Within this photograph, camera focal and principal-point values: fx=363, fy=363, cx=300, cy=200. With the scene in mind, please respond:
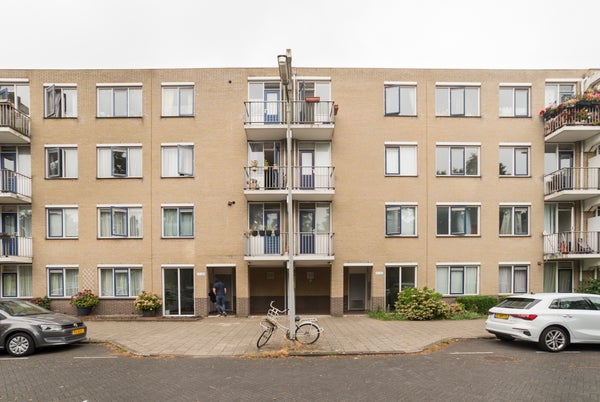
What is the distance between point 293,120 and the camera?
1571 centimetres

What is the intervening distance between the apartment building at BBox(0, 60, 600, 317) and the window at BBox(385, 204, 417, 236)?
0.06 m

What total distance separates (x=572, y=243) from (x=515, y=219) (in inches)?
99.3

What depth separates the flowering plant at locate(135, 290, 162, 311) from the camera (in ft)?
50.6

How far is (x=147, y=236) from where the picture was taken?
16.3 metres

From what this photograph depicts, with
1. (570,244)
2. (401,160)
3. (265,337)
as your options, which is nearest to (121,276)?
(265,337)

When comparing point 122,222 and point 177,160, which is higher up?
point 177,160

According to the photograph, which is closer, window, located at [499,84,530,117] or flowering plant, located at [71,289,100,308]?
flowering plant, located at [71,289,100,308]

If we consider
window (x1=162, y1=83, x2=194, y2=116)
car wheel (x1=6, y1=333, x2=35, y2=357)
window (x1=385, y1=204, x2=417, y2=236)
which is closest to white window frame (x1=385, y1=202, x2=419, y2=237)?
window (x1=385, y1=204, x2=417, y2=236)

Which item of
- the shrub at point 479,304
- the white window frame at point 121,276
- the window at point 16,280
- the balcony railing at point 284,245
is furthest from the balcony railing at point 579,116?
the window at point 16,280

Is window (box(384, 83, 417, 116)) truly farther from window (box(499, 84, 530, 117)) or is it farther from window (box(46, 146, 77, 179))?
window (box(46, 146, 77, 179))

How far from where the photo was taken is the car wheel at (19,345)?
31.6ft

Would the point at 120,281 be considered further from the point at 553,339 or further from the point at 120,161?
the point at 553,339

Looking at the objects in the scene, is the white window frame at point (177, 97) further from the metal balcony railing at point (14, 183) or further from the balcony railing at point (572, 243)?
the balcony railing at point (572, 243)

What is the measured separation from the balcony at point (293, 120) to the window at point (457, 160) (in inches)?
206
